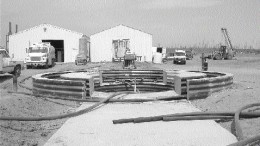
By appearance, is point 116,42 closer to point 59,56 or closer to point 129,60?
point 59,56

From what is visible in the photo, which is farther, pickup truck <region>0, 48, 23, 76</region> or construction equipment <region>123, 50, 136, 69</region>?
construction equipment <region>123, 50, 136, 69</region>

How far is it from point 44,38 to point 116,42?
38.5 ft

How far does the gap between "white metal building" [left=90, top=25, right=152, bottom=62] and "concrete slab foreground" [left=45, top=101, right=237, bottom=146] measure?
1700 inches

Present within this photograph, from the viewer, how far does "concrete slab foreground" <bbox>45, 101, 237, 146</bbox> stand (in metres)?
6.21

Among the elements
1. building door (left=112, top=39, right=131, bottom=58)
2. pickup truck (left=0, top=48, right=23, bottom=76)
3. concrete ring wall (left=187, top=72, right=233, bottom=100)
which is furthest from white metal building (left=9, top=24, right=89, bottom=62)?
concrete ring wall (left=187, top=72, right=233, bottom=100)

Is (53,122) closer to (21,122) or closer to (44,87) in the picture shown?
(21,122)

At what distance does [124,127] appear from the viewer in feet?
24.7

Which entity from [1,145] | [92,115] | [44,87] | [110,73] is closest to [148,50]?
[110,73]

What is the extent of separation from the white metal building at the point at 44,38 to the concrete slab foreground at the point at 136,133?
44.9m

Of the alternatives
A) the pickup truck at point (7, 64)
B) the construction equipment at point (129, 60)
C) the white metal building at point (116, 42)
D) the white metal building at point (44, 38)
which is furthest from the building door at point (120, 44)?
the pickup truck at point (7, 64)

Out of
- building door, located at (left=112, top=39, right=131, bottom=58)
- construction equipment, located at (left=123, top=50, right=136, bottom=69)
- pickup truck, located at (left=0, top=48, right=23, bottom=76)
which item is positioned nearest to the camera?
pickup truck, located at (left=0, top=48, right=23, bottom=76)

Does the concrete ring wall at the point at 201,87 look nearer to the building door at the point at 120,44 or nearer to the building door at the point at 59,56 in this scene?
the building door at the point at 120,44

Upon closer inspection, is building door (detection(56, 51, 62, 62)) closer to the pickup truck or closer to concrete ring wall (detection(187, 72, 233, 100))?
the pickup truck

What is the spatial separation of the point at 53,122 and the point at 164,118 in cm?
302
